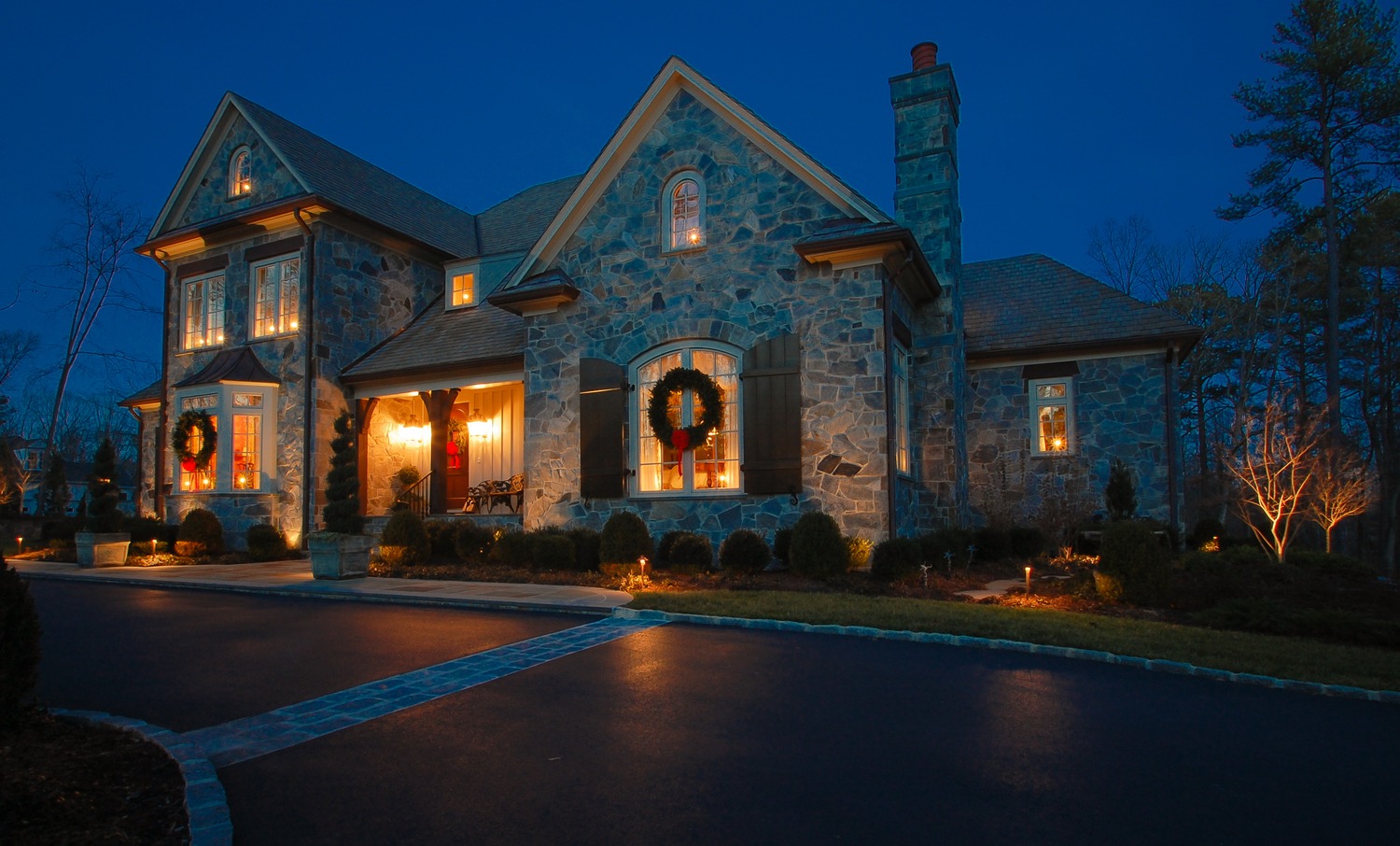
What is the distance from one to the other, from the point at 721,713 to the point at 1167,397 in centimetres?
1273

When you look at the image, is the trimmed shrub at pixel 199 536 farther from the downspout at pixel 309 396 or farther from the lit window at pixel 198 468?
the downspout at pixel 309 396

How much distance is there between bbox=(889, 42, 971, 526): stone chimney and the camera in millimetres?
13969

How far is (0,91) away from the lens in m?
108

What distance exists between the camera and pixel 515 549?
479 inches

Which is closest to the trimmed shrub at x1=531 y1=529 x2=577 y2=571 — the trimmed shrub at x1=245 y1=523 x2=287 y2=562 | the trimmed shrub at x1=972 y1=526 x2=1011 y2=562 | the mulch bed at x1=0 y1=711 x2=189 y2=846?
the trimmed shrub at x1=972 y1=526 x2=1011 y2=562

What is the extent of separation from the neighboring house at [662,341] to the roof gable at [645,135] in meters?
0.04

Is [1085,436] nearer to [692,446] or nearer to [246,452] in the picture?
[692,446]

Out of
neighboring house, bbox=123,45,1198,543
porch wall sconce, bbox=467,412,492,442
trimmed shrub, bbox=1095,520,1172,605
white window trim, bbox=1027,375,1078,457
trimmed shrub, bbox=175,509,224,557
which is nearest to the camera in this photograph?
trimmed shrub, bbox=1095,520,1172,605

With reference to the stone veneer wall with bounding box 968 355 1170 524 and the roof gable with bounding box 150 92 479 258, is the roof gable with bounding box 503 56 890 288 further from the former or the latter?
the stone veneer wall with bounding box 968 355 1170 524

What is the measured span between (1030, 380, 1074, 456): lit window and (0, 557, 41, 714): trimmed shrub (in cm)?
1474

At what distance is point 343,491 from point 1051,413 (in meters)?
12.7

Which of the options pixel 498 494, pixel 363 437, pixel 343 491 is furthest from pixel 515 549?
pixel 363 437

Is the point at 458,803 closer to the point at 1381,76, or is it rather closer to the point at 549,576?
the point at 549,576

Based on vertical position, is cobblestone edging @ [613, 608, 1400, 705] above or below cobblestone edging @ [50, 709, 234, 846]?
below
